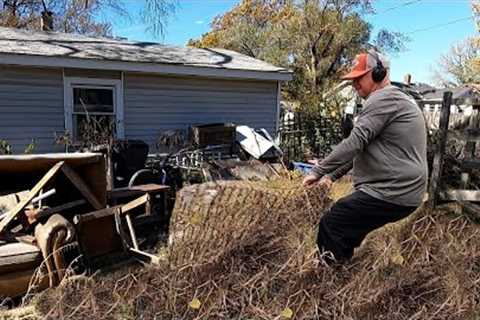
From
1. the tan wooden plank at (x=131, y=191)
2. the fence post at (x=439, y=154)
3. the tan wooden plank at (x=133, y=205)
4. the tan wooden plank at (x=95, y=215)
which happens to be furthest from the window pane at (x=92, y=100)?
the fence post at (x=439, y=154)

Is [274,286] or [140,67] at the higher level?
[140,67]

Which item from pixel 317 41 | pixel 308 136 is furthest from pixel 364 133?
pixel 317 41

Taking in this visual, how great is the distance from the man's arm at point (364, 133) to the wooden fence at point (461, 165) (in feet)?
8.70

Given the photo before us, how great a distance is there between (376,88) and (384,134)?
1.10 feet

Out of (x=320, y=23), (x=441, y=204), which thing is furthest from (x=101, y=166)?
(x=320, y=23)

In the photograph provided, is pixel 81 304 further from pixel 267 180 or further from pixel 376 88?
pixel 267 180

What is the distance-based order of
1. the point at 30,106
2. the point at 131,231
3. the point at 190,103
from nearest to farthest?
1. the point at 131,231
2. the point at 30,106
3. the point at 190,103

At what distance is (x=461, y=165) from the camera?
17.5 feet

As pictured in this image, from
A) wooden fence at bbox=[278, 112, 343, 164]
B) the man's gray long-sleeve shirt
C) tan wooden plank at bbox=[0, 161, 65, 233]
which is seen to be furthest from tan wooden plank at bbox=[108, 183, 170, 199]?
wooden fence at bbox=[278, 112, 343, 164]

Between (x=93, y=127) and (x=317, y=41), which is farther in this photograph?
(x=317, y=41)

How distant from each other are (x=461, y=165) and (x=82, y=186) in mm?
4226

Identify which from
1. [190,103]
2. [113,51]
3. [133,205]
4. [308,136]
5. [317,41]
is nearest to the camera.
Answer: [133,205]

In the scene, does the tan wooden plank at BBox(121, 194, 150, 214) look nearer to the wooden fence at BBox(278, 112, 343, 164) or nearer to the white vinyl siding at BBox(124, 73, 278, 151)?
the white vinyl siding at BBox(124, 73, 278, 151)

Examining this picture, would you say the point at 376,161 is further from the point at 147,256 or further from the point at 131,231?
the point at 131,231
